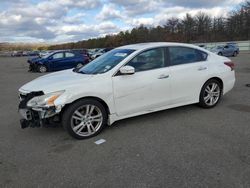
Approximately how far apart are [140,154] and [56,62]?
16.2 meters

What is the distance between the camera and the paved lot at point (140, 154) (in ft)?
10.4

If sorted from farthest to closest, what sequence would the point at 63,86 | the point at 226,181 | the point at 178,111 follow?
the point at 178,111 → the point at 63,86 → the point at 226,181

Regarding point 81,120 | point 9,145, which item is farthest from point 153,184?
point 9,145

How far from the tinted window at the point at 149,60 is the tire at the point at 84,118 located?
3.56 feet

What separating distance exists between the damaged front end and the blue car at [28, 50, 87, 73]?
→ 1430 cm

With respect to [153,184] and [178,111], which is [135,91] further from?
[153,184]

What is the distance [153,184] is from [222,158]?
3.86 feet

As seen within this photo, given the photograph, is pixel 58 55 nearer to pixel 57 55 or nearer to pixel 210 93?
pixel 57 55

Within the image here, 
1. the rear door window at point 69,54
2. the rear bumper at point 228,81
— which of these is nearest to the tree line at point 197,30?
the rear door window at point 69,54

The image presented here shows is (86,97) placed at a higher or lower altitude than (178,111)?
higher

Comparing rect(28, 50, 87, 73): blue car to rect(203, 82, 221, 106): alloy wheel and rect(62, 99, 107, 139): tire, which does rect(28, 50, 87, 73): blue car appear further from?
rect(62, 99, 107, 139): tire

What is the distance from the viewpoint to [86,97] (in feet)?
14.8

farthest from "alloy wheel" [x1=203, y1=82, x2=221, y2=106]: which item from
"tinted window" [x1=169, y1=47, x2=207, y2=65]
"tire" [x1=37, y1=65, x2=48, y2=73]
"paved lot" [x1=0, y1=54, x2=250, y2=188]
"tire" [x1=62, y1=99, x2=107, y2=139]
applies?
"tire" [x1=37, y1=65, x2=48, y2=73]

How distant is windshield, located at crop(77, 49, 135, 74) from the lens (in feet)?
16.4
